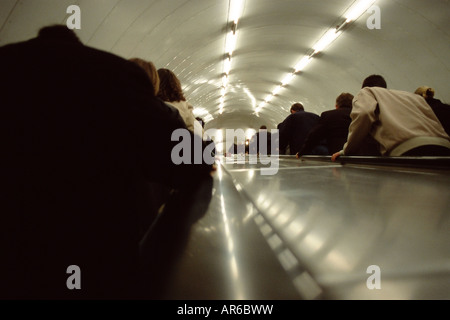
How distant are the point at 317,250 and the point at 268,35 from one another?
10546mm

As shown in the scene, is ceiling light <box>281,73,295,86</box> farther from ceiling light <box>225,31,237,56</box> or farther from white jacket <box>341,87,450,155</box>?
white jacket <box>341,87,450,155</box>

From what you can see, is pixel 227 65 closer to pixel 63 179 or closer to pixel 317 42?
pixel 317 42

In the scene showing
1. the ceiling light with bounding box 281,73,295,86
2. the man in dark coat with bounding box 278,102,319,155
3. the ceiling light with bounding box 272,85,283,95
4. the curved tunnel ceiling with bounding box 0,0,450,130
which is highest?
the ceiling light with bounding box 272,85,283,95

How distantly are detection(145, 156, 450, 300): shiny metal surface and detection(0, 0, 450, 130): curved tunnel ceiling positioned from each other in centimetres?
459

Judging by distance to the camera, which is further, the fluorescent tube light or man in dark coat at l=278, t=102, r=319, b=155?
the fluorescent tube light

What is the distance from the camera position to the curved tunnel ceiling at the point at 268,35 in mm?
4859

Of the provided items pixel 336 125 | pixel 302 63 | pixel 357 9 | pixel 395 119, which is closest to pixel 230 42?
pixel 302 63

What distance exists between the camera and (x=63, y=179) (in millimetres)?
713

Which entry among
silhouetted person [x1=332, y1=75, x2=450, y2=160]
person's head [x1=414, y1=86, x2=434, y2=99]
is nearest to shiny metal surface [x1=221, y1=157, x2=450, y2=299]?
silhouetted person [x1=332, y1=75, x2=450, y2=160]

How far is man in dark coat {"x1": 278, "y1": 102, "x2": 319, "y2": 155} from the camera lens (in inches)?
212

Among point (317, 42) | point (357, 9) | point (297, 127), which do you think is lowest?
point (297, 127)

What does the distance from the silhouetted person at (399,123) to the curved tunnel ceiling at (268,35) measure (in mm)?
4890

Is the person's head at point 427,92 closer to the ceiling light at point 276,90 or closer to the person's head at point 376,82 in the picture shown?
the person's head at point 376,82

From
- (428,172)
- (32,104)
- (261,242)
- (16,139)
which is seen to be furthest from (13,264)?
(428,172)
